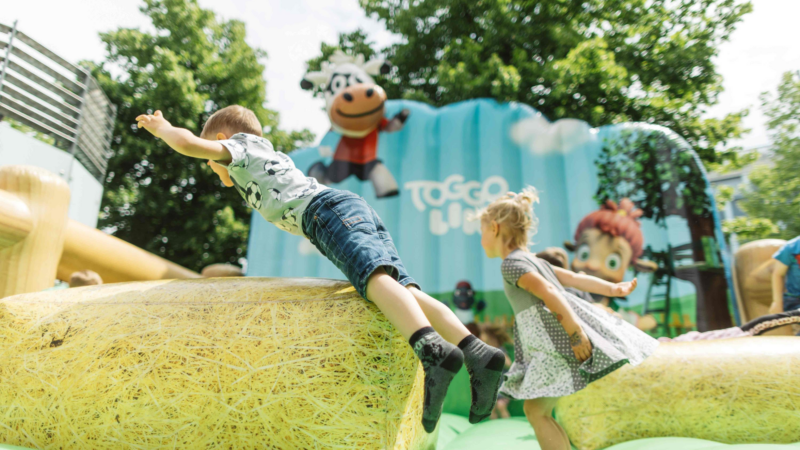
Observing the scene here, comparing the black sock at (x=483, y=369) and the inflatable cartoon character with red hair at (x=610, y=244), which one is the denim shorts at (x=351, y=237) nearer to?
the black sock at (x=483, y=369)

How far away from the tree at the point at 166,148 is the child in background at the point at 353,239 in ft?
23.9

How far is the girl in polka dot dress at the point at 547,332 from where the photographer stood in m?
1.35

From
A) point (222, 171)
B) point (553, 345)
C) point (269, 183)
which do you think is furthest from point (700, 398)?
point (222, 171)

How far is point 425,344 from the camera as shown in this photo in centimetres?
92

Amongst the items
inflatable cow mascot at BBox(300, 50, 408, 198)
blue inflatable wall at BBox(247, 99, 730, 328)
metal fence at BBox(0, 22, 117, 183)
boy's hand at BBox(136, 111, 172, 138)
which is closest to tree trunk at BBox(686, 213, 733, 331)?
blue inflatable wall at BBox(247, 99, 730, 328)

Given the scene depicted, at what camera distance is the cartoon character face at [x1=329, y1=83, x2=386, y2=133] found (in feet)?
11.4

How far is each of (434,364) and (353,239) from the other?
0.36 metres

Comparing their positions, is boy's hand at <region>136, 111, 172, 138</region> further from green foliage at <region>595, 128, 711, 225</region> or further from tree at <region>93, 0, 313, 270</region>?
tree at <region>93, 0, 313, 270</region>

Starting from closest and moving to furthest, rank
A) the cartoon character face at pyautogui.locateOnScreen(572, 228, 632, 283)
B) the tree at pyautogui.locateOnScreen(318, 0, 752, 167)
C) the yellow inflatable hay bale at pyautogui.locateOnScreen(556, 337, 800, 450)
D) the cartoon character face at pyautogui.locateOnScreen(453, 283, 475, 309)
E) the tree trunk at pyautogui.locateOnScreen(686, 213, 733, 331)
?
the yellow inflatable hay bale at pyautogui.locateOnScreen(556, 337, 800, 450) < the tree trunk at pyautogui.locateOnScreen(686, 213, 733, 331) < the cartoon character face at pyautogui.locateOnScreen(572, 228, 632, 283) < the cartoon character face at pyautogui.locateOnScreen(453, 283, 475, 309) < the tree at pyautogui.locateOnScreen(318, 0, 752, 167)

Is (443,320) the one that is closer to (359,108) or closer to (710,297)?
(710,297)

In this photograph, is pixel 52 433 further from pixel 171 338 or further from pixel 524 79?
pixel 524 79

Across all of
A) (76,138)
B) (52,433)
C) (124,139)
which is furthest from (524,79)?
(124,139)

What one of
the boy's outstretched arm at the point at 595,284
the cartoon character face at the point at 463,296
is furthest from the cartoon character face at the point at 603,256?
the boy's outstretched arm at the point at 595,284

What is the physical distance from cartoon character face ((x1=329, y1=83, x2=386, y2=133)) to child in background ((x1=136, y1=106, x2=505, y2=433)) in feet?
6.96
